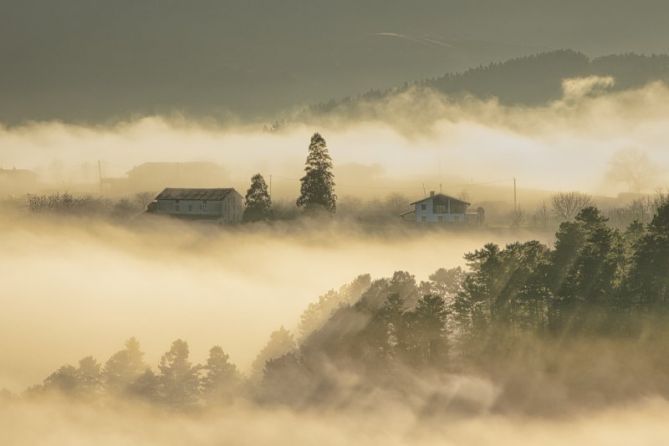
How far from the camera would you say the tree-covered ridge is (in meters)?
74.1

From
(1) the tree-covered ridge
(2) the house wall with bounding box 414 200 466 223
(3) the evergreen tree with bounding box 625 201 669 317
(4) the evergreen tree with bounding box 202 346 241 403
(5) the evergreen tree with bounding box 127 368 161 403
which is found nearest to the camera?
(3) the evergreen tree with bounding box 625 201 669 317

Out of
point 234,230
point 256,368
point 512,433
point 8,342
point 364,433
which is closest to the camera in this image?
point 512,433

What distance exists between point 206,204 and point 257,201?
23.3 m

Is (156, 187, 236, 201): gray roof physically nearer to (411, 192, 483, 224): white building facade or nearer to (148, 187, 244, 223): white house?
(148, 187, 244, 223): white house

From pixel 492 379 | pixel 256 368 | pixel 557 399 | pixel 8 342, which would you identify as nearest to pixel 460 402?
pixel 492 379

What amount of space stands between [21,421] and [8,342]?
107336 millimetres

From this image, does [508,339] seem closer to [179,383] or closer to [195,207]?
[179,383]

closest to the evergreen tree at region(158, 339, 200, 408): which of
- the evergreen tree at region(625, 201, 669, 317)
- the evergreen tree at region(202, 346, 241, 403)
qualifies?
the evergreen tree at region(202, 346, 241, 403)

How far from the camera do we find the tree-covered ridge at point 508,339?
7406 cm

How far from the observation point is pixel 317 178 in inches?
5566

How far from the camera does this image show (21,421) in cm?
9294

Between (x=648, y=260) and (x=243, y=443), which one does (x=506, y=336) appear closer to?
(x=648, y=260)

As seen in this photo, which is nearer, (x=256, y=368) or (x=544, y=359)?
(x=544, y=359)

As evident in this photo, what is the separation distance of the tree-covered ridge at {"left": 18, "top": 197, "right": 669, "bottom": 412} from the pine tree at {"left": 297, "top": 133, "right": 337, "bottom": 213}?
5386 cm
